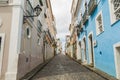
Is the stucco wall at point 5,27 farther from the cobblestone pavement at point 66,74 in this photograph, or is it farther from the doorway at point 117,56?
the doorway at point 117,56

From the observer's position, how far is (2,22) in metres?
6.80

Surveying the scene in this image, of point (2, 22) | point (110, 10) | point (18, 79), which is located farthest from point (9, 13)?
point (110, 10)

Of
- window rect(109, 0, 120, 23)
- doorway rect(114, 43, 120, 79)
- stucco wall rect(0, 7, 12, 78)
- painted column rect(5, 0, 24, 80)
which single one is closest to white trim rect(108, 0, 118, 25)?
window rect(109, 0, 120, 23)

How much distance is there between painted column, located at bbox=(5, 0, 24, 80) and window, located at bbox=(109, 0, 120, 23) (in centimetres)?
452

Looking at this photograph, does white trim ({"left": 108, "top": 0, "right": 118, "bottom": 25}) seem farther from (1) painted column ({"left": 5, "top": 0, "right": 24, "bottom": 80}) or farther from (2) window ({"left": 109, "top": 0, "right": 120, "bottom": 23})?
(1) painted column ({"left": 5, "top": 0, "right": 24, "bottom": 80})

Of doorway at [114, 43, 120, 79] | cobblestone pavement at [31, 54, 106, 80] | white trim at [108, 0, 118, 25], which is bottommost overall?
cobblestone pavement at [31, 54, 106, 80]

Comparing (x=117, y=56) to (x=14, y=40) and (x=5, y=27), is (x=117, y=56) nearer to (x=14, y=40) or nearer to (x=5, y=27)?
(x=14, y=40)

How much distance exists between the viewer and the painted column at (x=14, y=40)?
6371 mm

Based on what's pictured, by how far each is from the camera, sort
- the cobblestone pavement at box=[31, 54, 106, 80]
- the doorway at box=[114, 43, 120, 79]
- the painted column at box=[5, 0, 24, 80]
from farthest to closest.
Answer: the cobblestone pavement at box=[31, 54, 106, 80] → the doorway at box=[114, 43, 120, 79] → the painted column at box=[5, 0, 24, 80]

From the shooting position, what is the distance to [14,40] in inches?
261

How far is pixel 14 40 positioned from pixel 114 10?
5085 mm

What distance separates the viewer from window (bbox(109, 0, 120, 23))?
7.04m

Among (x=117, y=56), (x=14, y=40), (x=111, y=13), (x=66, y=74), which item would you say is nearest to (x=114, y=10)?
(x=111, y=13)

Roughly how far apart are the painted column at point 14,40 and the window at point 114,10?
14.8 feet
